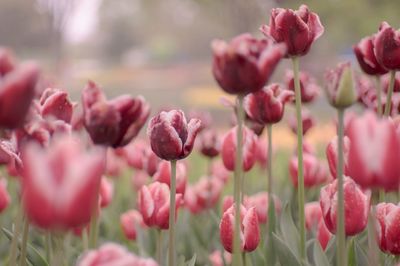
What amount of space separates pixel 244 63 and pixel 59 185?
0.34 meters

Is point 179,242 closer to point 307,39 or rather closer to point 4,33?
point 307,39

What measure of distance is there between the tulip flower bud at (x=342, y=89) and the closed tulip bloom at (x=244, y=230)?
0.43 meters

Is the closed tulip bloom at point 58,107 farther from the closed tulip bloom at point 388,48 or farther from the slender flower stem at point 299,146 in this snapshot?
the closed tulip bloom at point 388,48

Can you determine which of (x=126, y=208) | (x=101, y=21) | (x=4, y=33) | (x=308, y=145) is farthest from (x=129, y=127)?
(x=101, y=21)

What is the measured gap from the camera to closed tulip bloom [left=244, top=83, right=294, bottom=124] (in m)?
1.60

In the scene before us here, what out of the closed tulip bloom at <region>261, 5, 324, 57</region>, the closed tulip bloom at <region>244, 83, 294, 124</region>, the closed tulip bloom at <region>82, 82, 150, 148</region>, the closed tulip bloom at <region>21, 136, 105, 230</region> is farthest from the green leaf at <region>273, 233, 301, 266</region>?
the closed tulip bloom at <region>21, 136, 105, 230</region>

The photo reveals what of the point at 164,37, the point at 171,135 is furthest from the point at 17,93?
the point at 164,37

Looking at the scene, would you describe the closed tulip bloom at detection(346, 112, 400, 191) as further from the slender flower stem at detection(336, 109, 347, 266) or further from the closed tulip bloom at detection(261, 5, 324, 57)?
the closed tulip bloom at detection(261, 5, 324, 57)

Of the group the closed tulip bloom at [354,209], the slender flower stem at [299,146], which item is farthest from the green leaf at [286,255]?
the closed tulip bloom at [354,209]

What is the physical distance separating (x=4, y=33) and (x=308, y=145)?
2937 centimetres

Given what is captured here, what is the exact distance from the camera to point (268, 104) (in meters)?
1.63

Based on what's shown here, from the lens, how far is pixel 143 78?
3400 centimetres

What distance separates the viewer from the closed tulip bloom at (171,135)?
1275mm

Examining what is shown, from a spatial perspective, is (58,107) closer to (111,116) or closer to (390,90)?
(111,116)
